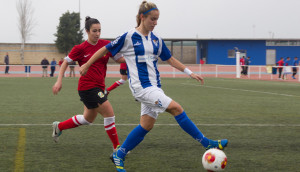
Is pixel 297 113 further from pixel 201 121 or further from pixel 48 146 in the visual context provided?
pixel 48 146

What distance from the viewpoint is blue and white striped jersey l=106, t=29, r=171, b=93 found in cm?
445

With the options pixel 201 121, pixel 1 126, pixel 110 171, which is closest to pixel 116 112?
pixel 201 121

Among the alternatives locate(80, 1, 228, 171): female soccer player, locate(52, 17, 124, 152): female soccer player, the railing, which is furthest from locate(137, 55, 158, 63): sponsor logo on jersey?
the railing

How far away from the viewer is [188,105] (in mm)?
12258

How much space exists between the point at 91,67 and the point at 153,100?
1.41 m

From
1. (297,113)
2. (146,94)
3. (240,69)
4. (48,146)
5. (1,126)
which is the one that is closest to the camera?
(146,94)

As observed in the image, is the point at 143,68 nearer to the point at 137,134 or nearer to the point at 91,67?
the point at 137,134

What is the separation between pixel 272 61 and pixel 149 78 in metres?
59.5

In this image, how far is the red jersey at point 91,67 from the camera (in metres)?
5.34

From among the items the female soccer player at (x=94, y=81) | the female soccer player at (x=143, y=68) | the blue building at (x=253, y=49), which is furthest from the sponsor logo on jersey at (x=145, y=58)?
the blue building at (x=253, y=49)

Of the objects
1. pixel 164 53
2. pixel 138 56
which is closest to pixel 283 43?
pixel 164 53

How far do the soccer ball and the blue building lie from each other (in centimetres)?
5604

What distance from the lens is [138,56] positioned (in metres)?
4.47

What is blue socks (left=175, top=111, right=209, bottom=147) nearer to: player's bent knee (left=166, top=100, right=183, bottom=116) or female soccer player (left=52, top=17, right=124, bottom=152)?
player's bent knee (left=166, top=100, right=183, bottom=116)
